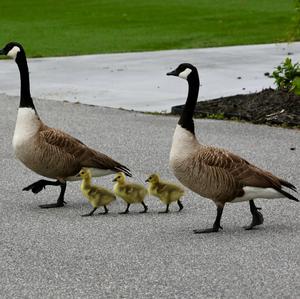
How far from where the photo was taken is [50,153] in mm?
9078

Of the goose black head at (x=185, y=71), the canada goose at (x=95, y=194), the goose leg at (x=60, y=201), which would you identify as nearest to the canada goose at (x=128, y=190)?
the canada goose at (x=95, y=194)

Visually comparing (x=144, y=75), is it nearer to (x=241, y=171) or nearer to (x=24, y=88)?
(x=24, y=88)

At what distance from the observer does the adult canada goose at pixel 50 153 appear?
29.6ft

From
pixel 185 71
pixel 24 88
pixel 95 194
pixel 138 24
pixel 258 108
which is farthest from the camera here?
pixel 138 24

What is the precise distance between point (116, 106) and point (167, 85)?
6.95ft

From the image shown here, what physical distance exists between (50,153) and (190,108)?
142 centimetres

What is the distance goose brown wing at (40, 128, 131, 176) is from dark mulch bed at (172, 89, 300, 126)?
16.3 feet

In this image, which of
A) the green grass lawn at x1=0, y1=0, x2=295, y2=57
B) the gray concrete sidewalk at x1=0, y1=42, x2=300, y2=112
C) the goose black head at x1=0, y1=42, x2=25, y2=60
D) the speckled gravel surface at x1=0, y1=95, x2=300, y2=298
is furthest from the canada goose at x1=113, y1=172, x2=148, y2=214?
the green grass lawn at x1=0, y1=0, x2=295, y2=57

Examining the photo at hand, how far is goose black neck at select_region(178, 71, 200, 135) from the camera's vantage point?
825 centimetres

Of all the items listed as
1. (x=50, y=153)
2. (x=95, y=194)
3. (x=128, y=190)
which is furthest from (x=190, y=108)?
(x=50, y=153)

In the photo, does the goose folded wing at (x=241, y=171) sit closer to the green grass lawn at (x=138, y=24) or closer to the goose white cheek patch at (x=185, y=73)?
the goose white cheek patch at (x=185, y=73)

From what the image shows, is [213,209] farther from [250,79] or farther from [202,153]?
[250,79]

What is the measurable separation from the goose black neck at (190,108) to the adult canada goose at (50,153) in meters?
1.09

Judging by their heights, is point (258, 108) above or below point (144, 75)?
above
